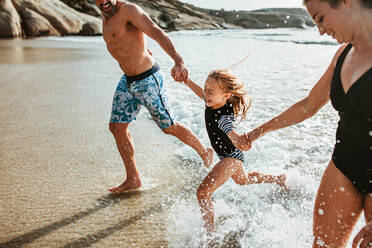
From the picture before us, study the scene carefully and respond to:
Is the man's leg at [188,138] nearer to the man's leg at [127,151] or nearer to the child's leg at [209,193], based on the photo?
the man's leg at [127,151]

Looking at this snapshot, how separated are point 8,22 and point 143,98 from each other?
66.8ft

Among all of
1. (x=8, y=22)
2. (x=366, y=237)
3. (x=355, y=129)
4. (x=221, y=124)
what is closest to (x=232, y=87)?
(x=221, y=124)

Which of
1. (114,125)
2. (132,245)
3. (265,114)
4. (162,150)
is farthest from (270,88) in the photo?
(132,245)

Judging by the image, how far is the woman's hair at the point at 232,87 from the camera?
2695 millimetres

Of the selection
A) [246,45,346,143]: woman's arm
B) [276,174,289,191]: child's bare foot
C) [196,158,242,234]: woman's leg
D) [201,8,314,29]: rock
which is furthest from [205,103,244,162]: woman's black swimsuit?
[201,8,314,29]: rock

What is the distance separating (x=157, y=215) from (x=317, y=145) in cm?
254

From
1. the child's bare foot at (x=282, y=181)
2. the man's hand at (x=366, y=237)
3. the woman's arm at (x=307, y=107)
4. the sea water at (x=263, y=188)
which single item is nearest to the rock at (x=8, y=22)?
the sea water at (x=263, y=188)

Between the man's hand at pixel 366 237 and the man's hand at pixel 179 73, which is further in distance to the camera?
the man's hand at pixel 179 73

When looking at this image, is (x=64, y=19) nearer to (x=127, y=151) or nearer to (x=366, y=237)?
(x=127, y=151)

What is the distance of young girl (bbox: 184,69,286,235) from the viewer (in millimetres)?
2654

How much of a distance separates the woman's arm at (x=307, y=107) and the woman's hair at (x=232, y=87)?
554mm

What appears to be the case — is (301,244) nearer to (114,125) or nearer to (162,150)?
(114,125)

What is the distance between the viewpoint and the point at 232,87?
8.97ft

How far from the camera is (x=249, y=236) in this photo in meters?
2.60
